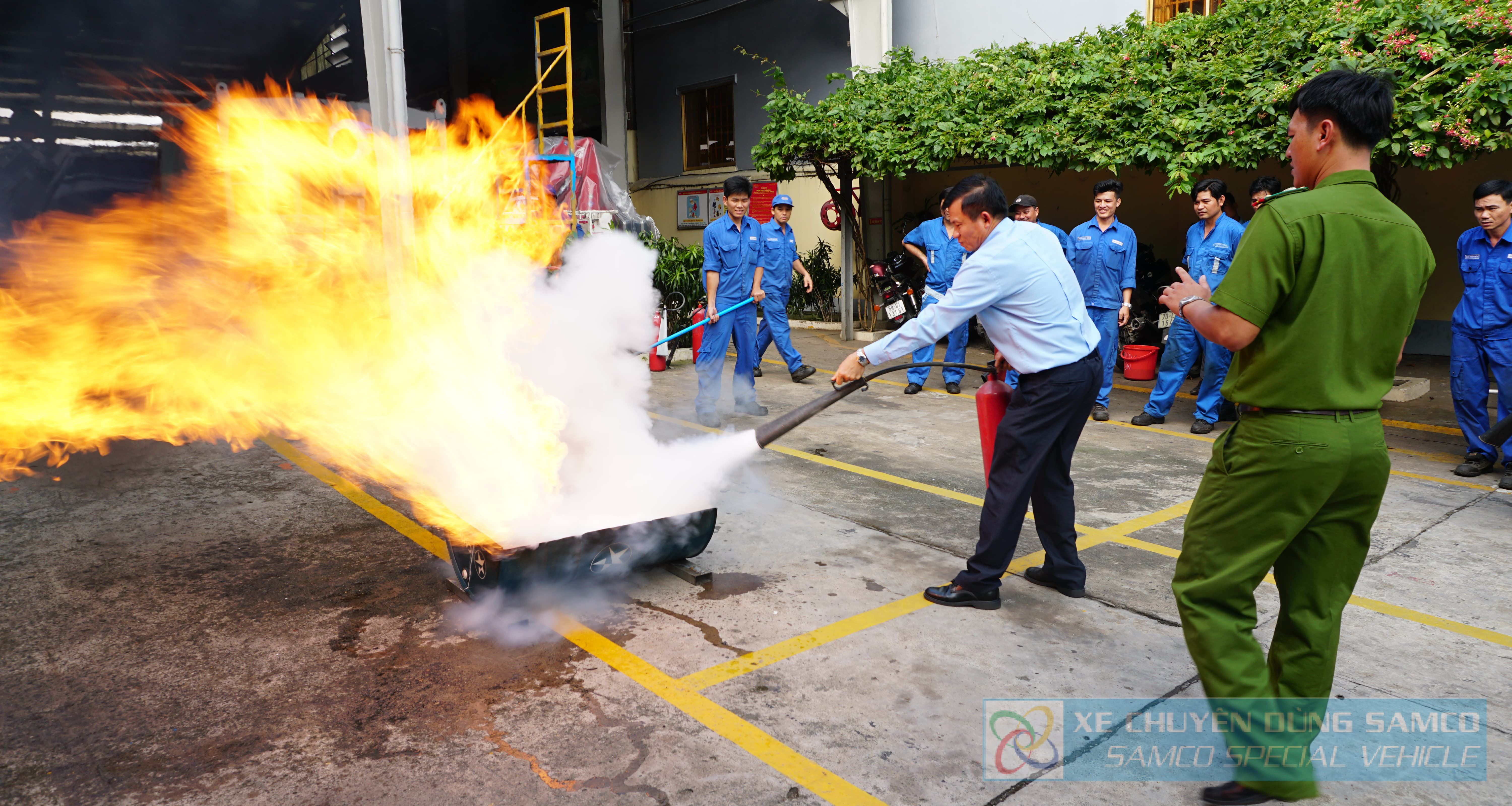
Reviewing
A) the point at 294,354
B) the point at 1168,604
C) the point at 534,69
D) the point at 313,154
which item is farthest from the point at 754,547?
the point at 534,69

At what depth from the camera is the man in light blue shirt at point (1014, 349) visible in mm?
3793

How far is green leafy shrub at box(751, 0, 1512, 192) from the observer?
667 cm

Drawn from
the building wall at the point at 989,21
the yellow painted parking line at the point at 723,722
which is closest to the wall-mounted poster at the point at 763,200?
the building wall at the point at 989,21

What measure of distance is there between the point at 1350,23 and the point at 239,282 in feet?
34.3

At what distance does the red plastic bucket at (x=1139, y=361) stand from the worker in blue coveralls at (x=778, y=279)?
3.39 m

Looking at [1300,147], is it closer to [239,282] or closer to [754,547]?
[754,547]

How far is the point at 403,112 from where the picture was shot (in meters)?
7.68

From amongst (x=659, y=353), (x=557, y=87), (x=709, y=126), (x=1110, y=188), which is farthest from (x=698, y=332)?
(x=709, y=126)

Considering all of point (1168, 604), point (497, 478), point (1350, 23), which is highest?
point (1350, 23)

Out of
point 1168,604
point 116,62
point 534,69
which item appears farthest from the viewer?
point 534,69

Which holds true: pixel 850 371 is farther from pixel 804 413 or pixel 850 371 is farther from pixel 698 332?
pixel 698 332

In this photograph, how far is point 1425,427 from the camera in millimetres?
7750

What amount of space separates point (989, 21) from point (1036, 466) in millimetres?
10382

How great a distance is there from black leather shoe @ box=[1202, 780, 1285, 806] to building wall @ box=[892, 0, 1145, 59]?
10.0 meters
